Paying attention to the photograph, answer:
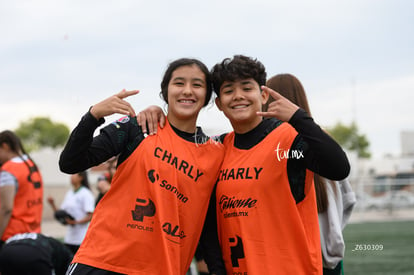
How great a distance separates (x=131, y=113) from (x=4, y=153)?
303 cm

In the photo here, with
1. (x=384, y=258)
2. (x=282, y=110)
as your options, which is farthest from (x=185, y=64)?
(x=384, y=258)

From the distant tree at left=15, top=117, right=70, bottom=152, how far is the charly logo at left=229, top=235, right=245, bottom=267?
66.5 metres

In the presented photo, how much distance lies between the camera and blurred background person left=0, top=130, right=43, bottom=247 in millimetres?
4910

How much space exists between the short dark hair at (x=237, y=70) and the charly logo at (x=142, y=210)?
2.71 ft

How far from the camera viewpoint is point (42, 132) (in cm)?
6656

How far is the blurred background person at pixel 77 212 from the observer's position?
7.05 metres

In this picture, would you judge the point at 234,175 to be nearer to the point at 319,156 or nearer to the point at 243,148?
the point at 243,148

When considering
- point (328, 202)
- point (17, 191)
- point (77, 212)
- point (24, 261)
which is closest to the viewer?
point (328, 202)

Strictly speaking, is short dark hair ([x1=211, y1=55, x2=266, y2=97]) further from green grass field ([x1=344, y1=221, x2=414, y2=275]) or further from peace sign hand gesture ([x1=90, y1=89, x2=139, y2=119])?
green grass field ([x1=344, y1=221, x2=414, y2=275])

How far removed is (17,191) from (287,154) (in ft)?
Answer: 11.2

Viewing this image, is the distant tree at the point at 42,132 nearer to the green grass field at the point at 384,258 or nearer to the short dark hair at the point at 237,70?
the green grass field at the point at 384,258

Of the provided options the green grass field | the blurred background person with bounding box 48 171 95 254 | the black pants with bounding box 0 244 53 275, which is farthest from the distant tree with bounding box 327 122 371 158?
the black pants with bounding box 0 244 53 275

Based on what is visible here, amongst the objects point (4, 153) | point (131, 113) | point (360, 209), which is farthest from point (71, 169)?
→ point (360, 209)

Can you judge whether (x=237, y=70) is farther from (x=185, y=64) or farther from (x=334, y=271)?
(x=334, y=271)
